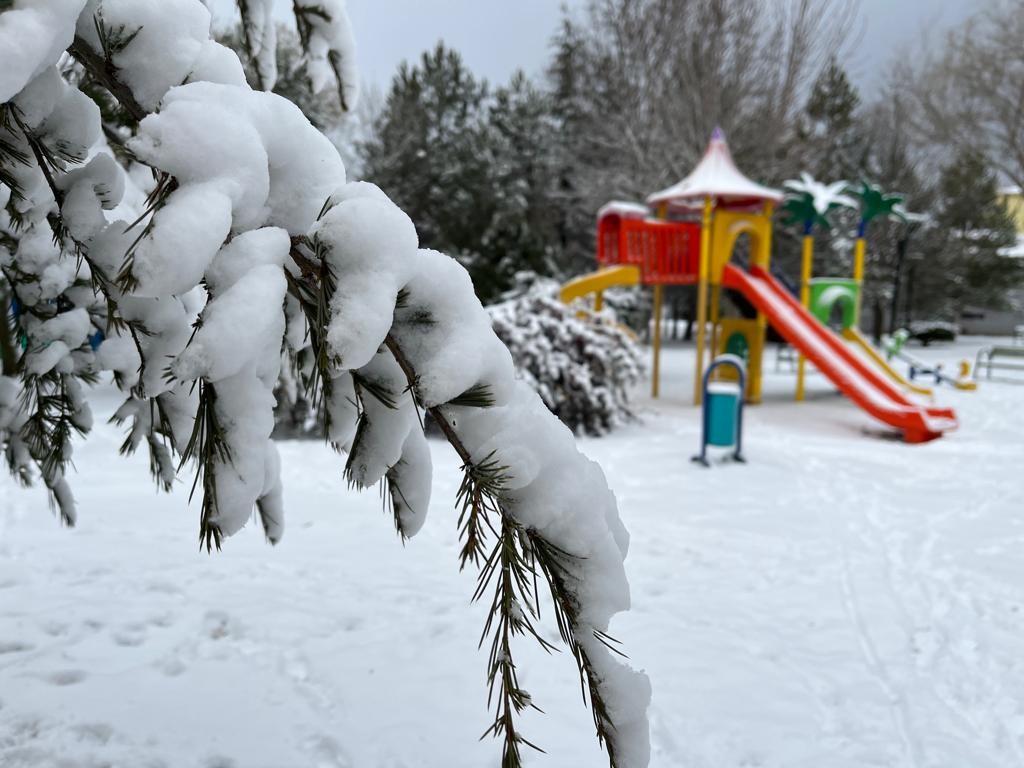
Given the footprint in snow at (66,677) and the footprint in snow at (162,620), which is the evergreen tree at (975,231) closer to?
the footprint in snow at (162,620)

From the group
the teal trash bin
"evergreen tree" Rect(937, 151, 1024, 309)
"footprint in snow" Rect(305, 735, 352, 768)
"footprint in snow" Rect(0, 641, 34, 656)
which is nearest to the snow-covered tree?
"evergreen tree" Rect(937, 151, 1024, 309)

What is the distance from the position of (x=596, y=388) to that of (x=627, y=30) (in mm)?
11230

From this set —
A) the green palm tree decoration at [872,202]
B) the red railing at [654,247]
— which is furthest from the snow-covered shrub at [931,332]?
the red railing at [654,247]

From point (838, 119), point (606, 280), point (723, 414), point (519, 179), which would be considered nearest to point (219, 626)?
point (723, 414)

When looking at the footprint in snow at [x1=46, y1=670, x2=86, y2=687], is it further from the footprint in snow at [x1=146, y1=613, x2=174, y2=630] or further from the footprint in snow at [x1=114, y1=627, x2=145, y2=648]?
the footprint in snow at [x1=146, y1=613, x2=174, y2=630]

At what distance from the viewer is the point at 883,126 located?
23.8 metres

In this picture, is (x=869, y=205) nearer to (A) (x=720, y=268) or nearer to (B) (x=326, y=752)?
(A) (x=720, y=268)

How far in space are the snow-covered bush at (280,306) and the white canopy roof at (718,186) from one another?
8831mm

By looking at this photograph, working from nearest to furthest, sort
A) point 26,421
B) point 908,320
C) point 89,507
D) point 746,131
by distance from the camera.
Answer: point 26,421
point 89,507
point 746,131
point 908,320

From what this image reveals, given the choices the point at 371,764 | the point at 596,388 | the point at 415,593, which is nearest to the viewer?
the point at 371,764

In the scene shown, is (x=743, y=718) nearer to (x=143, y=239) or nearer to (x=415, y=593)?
(x=415, y=593)

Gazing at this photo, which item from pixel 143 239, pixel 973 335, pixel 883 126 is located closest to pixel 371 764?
pixel 143 239

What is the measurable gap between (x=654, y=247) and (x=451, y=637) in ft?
25.8

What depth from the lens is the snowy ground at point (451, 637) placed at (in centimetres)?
208
